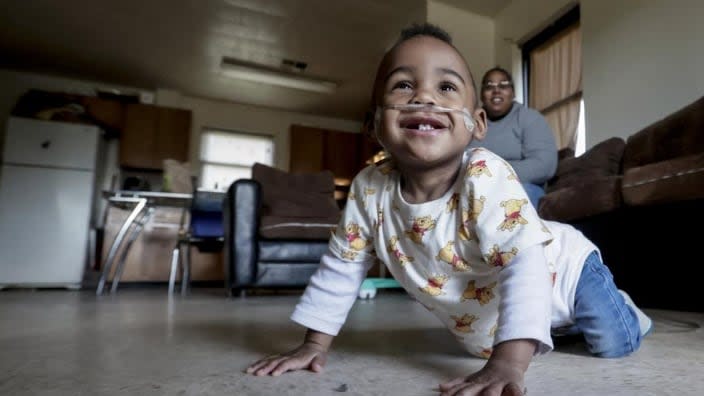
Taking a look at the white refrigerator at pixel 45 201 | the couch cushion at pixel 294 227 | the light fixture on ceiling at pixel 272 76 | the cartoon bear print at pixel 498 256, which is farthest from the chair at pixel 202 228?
the light fixture on ceiling at pixel 272 76

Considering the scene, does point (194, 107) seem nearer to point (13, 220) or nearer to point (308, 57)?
point (308, 57)

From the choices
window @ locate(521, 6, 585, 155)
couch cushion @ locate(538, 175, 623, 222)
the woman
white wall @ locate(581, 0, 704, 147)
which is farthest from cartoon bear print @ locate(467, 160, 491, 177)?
window @ locate(521, 6, 585, 155)

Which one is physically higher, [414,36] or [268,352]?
[414,36]

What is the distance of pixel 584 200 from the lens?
5.71ft

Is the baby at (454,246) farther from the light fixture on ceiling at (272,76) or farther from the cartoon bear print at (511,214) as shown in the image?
the light fixture on ceiling at (272,76)

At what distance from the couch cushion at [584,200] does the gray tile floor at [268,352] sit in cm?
56

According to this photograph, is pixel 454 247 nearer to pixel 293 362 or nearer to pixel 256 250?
pixel 293 362

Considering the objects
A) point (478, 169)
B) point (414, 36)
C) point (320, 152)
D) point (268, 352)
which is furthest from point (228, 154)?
point (478, 169)

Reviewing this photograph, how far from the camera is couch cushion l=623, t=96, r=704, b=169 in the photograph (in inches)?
65.1

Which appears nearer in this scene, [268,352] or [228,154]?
[268,352]

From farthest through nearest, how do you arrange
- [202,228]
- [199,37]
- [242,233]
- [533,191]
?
1. [199,37]
2. [202,228]
3. [242,233]
4. [533,191]

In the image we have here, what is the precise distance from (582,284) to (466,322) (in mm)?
224

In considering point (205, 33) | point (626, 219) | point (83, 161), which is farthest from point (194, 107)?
point (626, 219)

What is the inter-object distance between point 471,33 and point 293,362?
3.65 metres
